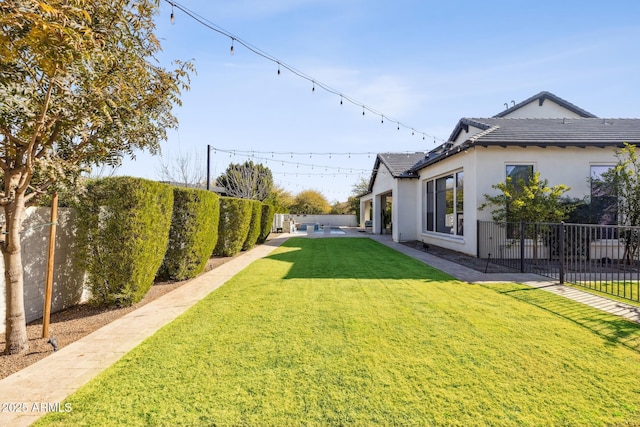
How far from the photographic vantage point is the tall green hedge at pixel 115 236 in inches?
195

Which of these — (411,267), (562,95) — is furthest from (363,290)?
(562,95)

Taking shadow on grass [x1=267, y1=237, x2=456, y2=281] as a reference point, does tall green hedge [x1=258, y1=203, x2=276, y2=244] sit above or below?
above

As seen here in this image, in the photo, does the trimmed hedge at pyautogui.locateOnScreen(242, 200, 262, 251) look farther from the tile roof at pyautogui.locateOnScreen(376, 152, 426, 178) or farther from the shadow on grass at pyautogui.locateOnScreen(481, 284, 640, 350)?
the shadow on grass at pyautogui.locateOnScreen(481, 284, 640, 350)

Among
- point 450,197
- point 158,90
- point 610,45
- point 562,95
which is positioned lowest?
point 450,197

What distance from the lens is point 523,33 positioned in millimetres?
9422

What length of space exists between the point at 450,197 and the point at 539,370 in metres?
10.7

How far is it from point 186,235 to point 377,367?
570 cm

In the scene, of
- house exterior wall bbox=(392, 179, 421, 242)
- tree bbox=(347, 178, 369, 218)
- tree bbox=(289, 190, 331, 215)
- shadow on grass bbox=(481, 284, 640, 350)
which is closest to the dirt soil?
shadow on grass bbox=(481, 284, 640, 350)

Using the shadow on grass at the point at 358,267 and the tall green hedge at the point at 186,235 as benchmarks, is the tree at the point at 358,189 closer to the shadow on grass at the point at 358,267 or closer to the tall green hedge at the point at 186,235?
the shadow on grass at the point at 358,267

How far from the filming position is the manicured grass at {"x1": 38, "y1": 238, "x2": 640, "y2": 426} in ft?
7.95

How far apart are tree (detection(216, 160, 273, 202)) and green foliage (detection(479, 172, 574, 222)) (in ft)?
64.6

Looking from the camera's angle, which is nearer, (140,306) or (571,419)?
(571,419)

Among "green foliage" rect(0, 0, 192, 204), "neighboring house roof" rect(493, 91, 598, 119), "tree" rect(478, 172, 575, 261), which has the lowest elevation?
"tree" rect(478, 172, 575, 261)

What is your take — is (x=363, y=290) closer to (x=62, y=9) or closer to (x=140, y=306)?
(x=140, y=306)
